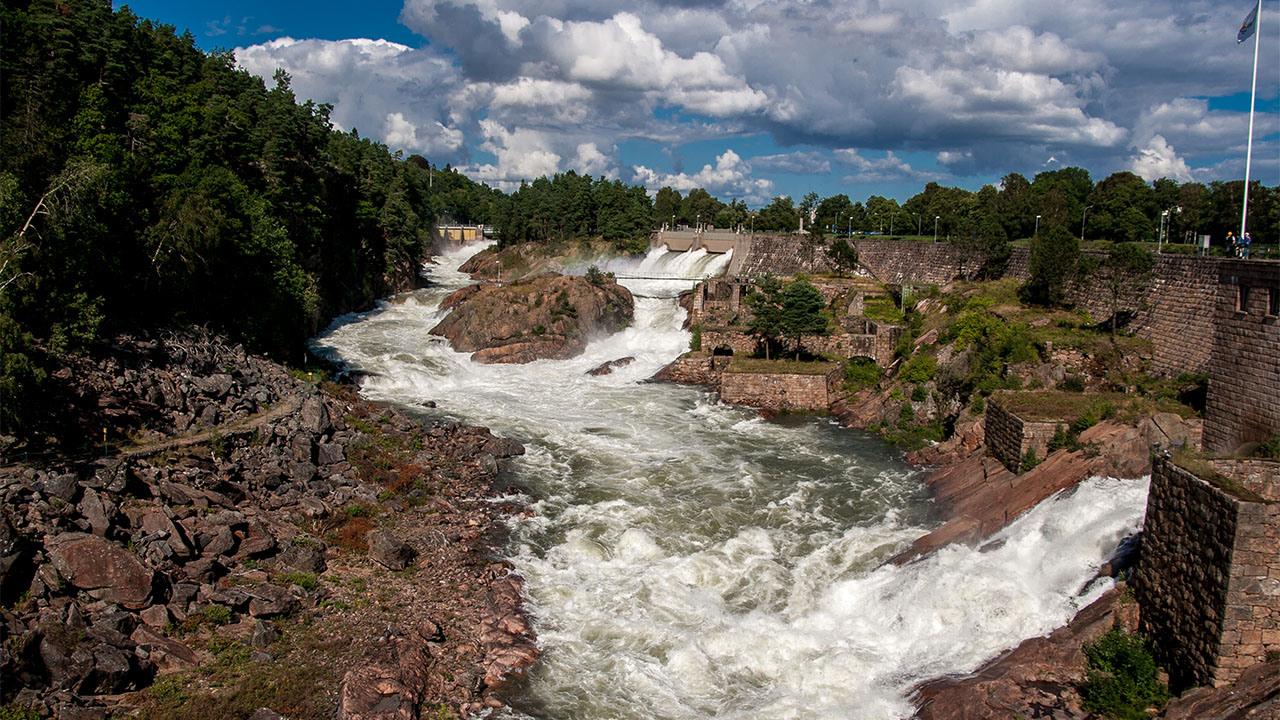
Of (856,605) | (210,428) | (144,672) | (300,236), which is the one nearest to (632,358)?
(300,236)

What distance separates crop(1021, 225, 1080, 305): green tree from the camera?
3800 cm

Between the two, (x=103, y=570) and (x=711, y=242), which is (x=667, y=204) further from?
(x=103, y=570)

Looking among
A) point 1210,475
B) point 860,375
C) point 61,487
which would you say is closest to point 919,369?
point 860,375

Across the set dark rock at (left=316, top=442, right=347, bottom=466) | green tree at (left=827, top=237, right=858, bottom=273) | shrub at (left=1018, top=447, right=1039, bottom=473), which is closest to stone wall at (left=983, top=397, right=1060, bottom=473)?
shrub at (left=1018, top=447, right=1039, bottom=473)

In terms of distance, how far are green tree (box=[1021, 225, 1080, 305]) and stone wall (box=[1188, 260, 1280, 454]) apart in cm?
1859

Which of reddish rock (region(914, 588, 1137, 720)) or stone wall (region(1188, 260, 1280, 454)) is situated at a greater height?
stone wall (region(1188, 260, 1280, 454))

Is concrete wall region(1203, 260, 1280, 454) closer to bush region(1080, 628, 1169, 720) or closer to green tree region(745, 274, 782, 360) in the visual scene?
bush region(1080, 628, 1169, 720)

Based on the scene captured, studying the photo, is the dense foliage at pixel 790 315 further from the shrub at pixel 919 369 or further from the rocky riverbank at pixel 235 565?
the rocky riverbank at pixel 235 565

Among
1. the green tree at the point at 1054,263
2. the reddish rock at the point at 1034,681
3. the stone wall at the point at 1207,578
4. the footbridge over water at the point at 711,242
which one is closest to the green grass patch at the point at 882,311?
the green tree at the point at 1054,263

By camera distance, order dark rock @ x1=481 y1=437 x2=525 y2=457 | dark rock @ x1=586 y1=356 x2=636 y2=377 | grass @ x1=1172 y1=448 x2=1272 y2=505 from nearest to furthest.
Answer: grass @ x1=1172 y1=448 x2=1272 y2=505
dark rock @ x1=481 y1=437 x2=525 y2=457
dark rock @ x1=586 y1=356 x2=636 y2=377

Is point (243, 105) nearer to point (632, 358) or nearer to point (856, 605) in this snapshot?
point (632, 358)

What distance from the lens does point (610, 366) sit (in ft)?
152

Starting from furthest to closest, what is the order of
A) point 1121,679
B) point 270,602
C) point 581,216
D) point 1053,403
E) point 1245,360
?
point 581,216
point 1053,403
point 1245,360
point 270,602
point 1121,679

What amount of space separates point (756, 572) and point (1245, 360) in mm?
12114
